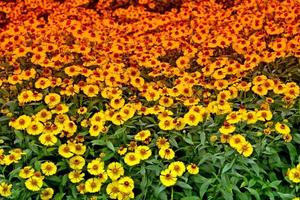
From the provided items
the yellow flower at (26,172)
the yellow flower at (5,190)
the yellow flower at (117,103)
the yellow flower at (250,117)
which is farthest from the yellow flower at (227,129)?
the yellow flower at (5,190)

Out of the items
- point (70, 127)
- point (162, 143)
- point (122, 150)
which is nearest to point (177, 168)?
point (162, 143)

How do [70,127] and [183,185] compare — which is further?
[70,127]

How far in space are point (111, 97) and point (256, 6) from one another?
178 centimetres

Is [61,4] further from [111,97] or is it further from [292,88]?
[292,88]

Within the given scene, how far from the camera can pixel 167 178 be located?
10.2ft

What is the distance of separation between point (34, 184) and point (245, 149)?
3.29ft

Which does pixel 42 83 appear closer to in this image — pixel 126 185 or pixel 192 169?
pixel 126 185

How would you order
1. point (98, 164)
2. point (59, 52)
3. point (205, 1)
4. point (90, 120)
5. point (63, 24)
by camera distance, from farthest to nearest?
point (205, 1) → point (63, 24) → point (59, 52) → point (90, 120) → point (98, 164)

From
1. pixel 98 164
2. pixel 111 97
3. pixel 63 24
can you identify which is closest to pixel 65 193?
pixel 98 164

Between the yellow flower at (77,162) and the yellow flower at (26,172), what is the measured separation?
0.62 feet

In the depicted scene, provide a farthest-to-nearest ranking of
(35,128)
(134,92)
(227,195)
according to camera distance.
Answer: (134,92) → (35,128) → (227,195)

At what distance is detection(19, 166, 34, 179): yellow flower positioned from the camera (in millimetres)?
3178

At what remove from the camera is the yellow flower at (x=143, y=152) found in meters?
3.21

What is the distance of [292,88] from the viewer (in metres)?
3.58
